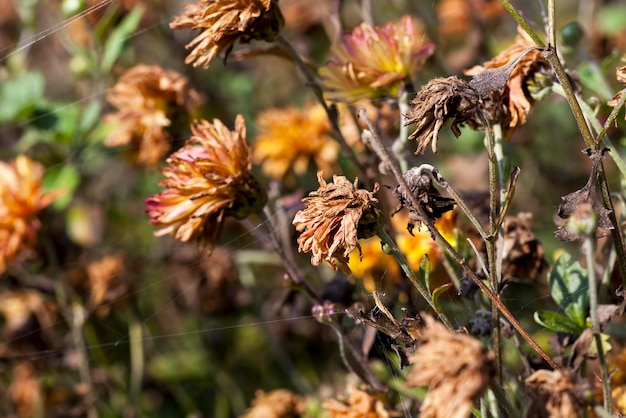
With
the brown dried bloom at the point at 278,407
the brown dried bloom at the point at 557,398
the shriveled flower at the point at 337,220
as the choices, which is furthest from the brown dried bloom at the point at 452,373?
the brown dried bloom at the point at 278,407

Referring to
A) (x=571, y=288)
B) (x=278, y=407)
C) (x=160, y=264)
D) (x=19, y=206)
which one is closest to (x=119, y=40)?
(x=19, y=206)

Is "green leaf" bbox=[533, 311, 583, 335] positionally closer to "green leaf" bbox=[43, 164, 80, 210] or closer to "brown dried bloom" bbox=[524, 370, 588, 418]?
"brown dried bloom" bbox=[524, 370, 588, 418]

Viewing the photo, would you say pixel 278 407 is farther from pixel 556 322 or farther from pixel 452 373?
pixel 452 373

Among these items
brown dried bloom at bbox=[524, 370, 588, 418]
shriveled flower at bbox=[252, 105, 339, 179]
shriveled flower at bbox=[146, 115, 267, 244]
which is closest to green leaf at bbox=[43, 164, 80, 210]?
shriveled flower at bbox=[252, 105, 339, 179]

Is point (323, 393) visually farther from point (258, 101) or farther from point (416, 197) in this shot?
point (258, 101)

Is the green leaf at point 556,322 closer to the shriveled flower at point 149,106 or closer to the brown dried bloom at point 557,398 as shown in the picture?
the brown dried bloom at point 557,398

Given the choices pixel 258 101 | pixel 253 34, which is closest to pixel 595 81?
pixel 253 34

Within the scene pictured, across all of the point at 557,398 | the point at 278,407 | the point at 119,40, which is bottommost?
the point at 278,407
